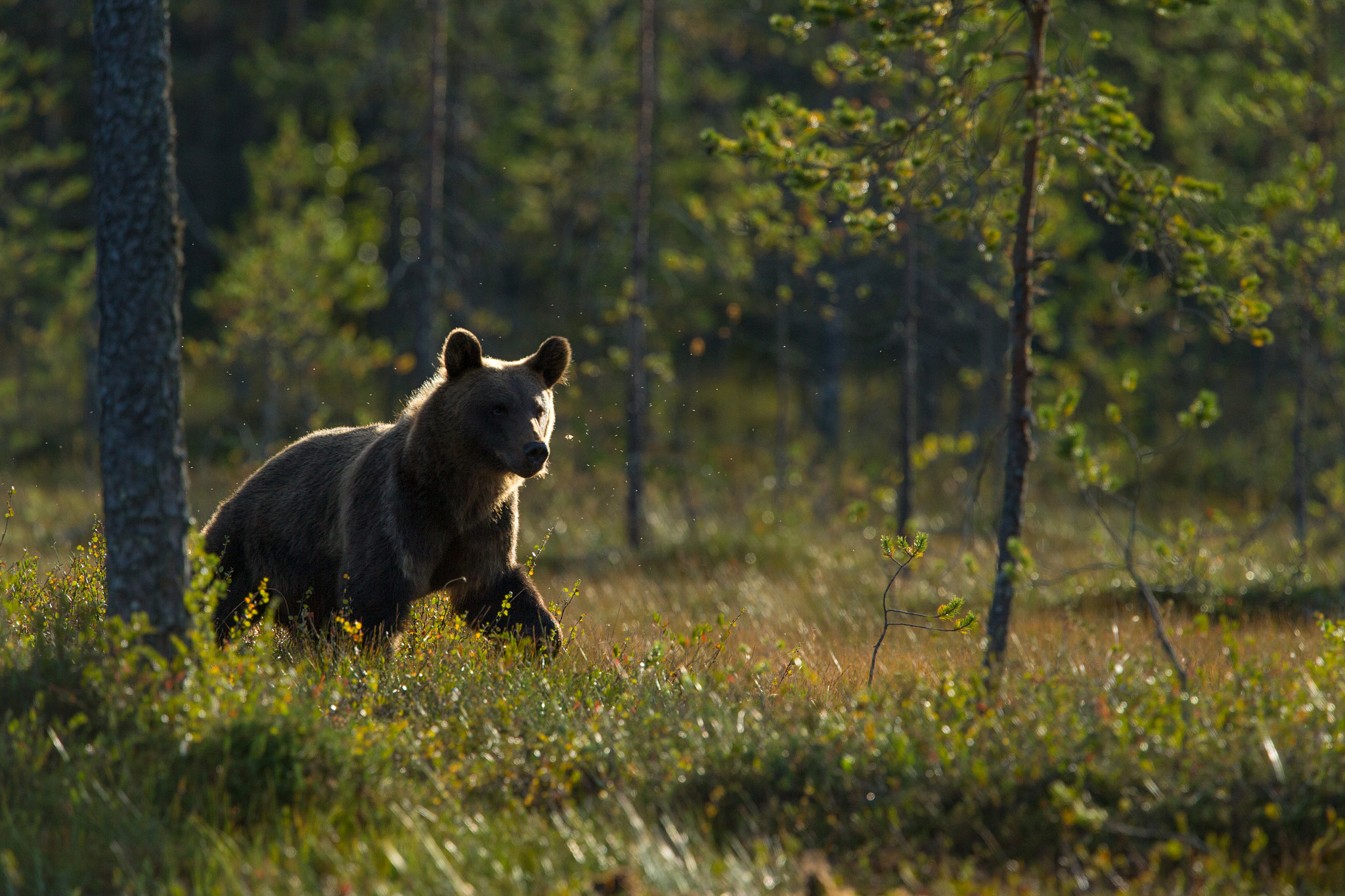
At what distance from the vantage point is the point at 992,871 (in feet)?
12.2

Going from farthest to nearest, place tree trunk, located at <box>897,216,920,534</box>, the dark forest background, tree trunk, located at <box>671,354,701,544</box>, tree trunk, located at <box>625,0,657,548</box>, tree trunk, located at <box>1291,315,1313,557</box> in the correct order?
the dark forest background
tree trunk, located at <box>671,354,701,544</box>
tree trunk, located at <box>625,0,657,548</box>
tree trunk, located at <box>1291,315,1313,557</box>
tree trunk, located at <box>897,216,920,534</box>

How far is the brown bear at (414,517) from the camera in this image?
6.01m

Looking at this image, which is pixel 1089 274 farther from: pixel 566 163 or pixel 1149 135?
pixel 1149 135

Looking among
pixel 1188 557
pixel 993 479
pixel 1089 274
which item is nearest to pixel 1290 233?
pixel 1089 274

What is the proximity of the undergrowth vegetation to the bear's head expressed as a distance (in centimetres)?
144

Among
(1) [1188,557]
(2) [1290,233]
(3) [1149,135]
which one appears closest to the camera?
(3) [1149,135]

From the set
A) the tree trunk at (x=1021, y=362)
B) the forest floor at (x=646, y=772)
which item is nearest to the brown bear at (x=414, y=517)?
the forest floor at (x=646, y=772)

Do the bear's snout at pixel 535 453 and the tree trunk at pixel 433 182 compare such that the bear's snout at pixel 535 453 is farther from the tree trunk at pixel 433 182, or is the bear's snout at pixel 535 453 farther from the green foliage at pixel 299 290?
the green foliage at pixel 299 290

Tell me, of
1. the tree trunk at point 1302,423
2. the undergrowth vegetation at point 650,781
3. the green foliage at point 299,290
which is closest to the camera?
the undergrowth vegetation at point 650,781

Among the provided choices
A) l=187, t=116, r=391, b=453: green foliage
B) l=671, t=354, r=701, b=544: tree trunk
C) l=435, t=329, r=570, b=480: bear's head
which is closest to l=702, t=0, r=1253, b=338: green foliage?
l=435, t=329, r=570, b=480: bear's head

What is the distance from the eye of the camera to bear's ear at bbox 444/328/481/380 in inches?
256

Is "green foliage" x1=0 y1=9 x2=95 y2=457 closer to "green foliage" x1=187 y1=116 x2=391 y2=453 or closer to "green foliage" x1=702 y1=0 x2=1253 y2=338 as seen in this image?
"green foliage" x1=187 y1=116 x2=391 y2=453

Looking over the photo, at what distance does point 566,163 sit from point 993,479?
10.6 metres

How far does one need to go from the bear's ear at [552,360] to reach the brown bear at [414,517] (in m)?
0.01
